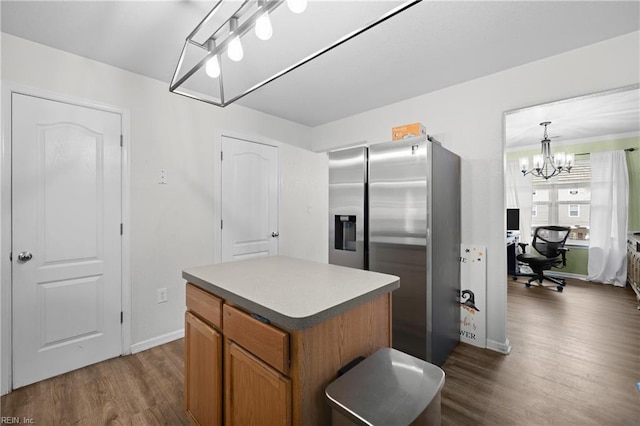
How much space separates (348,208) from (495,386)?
175cm

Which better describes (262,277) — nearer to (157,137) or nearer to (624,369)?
(157,137)

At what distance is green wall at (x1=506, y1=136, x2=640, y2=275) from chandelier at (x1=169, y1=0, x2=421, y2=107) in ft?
13.0

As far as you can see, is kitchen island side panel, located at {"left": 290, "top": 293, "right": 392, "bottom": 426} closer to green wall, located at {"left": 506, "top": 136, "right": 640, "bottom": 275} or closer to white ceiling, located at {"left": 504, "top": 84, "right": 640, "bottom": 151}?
white ceiling, located at {"left": 504, "top": 84, "right": 640, "bottom": 151}

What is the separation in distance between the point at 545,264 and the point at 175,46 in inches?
214

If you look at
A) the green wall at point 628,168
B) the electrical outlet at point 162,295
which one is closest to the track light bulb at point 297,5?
the electrical outlet at point 162,295

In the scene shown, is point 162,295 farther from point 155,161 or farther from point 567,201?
point 567,201

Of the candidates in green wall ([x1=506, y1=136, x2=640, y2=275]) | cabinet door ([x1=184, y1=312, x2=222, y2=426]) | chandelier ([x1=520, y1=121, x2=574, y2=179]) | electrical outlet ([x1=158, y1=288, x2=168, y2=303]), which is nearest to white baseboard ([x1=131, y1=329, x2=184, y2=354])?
electrical outlet ([x1=158, y1=288, x2=168, y2=303])

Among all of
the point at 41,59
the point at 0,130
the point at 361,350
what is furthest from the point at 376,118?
the point at 0,130

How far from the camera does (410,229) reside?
86.4 inches

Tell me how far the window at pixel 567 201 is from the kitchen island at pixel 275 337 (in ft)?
15.7

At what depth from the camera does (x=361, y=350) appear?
3.94 feet

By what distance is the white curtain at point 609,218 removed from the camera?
4047 mm

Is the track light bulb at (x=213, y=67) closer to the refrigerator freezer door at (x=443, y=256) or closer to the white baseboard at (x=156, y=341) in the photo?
the refrigerator freezer door at (x=443, y=256)

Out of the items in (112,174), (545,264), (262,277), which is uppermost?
(112,174)
